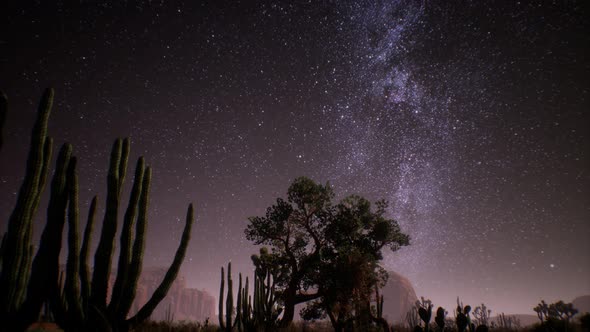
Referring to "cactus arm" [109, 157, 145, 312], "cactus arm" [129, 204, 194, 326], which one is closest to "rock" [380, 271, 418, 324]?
"cactus arm" [129, 204, 194, 326]

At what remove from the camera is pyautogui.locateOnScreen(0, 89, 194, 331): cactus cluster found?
12.6 ft

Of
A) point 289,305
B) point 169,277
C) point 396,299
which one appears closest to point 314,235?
point 289,305

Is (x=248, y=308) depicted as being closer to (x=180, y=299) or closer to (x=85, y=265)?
(x=85, y=265)

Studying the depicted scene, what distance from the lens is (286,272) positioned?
16922 millimetres

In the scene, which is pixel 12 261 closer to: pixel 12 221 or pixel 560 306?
pixel 12 221

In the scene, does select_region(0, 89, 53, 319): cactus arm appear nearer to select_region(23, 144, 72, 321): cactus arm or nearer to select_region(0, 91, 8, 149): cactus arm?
select_region(23, 144, 72, 321): cactus arm

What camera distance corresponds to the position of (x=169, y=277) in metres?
5.40

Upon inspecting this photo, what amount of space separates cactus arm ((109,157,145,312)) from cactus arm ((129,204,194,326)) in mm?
520

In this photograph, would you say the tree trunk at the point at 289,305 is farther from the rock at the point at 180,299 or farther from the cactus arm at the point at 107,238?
the rock at the point at 180,299

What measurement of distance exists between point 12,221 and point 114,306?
2.01m

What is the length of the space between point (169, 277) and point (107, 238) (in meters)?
1.48

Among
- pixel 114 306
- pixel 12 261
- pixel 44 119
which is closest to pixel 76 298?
pixel 114 306

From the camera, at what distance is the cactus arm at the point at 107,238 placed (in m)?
4.35

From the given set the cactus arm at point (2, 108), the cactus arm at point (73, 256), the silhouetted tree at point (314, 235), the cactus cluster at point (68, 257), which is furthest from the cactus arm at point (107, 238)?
the silhouetted tree at point (314, 235)
